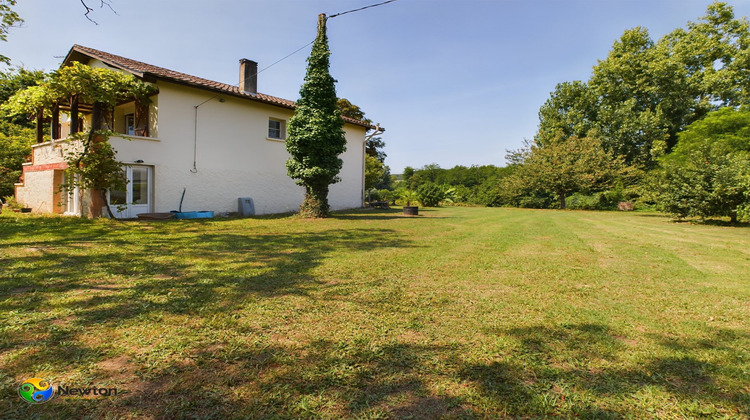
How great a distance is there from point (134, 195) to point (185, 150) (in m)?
2.35

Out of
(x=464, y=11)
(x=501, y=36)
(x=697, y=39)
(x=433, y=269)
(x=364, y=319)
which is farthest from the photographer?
(x=697, y=39)

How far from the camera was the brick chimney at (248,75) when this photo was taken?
1577 centimetres

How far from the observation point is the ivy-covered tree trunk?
1226 cm

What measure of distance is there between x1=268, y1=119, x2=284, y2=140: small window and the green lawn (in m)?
11.4

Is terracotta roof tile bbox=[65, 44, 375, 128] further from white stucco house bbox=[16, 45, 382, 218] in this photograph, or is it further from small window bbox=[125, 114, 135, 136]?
small window bbox=[125, 114, 135, 136]

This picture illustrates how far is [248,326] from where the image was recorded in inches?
112

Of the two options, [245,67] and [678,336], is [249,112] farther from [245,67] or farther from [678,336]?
[678,336]

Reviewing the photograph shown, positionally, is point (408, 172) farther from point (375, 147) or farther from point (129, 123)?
point (129, 123)

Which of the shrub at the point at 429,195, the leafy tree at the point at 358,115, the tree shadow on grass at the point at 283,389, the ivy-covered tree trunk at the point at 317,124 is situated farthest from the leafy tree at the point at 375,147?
the tree shadow on grass at the point at 283,389

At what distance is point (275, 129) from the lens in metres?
16.4

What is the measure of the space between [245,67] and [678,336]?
17262 millimetres

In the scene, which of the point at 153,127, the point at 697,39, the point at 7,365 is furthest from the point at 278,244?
the point at 697,39

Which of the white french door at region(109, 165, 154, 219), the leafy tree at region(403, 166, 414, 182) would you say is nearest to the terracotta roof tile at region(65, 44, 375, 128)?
the white french door at region(109, 165, 154, 219)

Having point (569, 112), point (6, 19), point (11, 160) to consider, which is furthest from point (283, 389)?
point (569, 112)
